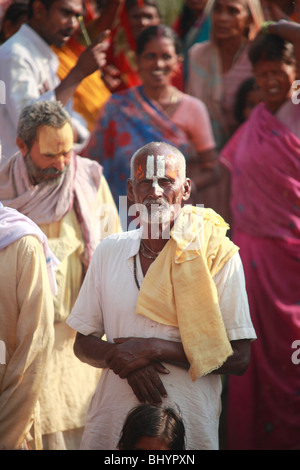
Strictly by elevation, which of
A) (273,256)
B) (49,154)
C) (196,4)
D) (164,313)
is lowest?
(273,256)

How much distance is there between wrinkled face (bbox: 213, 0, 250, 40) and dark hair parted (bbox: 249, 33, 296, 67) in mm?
1257

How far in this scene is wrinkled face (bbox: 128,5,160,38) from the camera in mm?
6379

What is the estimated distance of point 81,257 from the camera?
4.21 meters

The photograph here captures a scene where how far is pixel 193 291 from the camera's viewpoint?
307 cm

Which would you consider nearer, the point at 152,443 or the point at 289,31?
the point at 152,443

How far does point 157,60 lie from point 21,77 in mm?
1344

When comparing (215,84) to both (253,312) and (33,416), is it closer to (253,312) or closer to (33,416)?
(253,312)

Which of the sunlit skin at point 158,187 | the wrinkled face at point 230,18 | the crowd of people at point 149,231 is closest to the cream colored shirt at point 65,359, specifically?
the crowd of people at point 149,231

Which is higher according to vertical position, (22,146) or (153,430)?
(22,146)

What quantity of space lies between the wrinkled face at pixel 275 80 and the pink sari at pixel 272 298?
0.38 ft

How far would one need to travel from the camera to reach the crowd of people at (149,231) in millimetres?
3061

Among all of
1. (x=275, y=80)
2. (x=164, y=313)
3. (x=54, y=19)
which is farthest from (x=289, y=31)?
(x=164, y=313)

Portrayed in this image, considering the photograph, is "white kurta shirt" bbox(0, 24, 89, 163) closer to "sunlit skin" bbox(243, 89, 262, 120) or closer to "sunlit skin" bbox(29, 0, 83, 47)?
"sunlit skin" bbox(29, 0, 83, 47)

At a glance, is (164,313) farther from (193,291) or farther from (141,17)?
(141,17)
